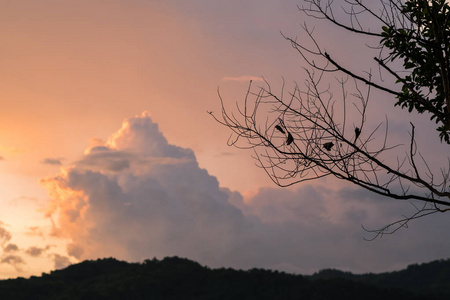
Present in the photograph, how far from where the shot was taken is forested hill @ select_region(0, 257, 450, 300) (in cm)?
10281

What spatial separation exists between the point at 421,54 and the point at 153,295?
104m

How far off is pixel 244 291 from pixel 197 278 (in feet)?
39.3

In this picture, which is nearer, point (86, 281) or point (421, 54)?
point (421, 54)

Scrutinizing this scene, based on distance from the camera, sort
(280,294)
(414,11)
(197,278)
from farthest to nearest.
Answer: (197,278) → (280,294) → (414,11)

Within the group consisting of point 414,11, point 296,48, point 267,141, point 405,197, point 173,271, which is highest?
point 173,271

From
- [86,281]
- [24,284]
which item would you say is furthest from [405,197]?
[86,281]

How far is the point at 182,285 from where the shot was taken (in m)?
114

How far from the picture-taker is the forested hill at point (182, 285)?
103 m

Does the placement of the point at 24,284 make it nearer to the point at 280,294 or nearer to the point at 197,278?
the point at 197,278

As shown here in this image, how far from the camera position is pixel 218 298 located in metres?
107

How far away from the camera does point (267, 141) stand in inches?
321

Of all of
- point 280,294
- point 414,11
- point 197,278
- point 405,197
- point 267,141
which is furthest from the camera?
point 197,278

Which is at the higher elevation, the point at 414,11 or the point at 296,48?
the point at 414,11

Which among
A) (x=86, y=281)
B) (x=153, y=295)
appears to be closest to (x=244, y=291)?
(x=153, y=295)
